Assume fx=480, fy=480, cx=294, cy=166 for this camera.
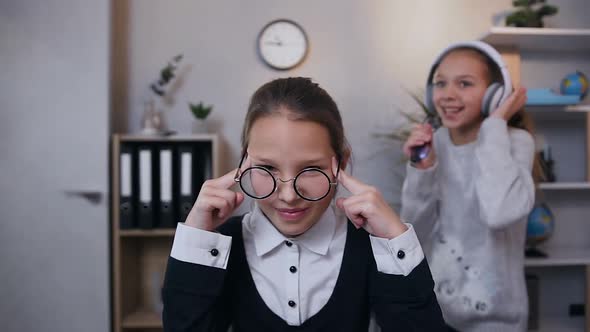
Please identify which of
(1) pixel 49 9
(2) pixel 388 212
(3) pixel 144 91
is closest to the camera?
(2) pixel 388 212

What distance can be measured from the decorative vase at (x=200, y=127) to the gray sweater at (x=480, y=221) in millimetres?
1437

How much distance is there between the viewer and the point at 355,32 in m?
2.72

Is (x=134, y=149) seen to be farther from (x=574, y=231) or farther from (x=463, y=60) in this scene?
(x=574, y=231)

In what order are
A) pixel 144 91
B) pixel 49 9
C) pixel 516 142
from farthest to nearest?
pixel 144 91, pixel 49 9, pixel 516 142

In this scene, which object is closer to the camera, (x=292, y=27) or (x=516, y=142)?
(x=516, y=142)

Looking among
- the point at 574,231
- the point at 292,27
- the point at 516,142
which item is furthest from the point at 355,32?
the point at 574,231

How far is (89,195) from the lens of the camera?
2.23 m

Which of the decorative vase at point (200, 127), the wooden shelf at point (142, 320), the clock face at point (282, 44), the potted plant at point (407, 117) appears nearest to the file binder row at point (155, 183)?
the decorative vase at point (200, 127)

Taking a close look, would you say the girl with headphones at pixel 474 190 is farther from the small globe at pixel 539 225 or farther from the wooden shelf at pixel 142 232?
the wooden shelf at pixel 142 232

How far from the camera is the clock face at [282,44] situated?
2.66m

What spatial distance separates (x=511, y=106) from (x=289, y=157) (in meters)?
0.84

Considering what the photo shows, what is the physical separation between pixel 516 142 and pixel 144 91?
6.42 feet

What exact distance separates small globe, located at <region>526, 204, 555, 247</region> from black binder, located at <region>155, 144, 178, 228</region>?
5.81 feet

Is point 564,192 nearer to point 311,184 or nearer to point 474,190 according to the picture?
point 474,190
